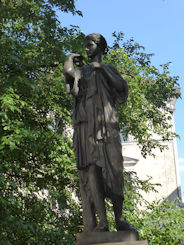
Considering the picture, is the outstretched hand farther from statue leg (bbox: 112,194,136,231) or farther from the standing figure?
statue leg (bbox: 112,194,136,231)

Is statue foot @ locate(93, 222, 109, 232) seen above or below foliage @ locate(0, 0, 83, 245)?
below

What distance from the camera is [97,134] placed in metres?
4.26

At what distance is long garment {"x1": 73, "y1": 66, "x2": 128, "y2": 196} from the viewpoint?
414 cm

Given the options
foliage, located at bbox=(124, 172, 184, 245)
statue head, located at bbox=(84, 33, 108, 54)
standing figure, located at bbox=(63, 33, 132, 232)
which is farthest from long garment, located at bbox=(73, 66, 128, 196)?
foliage, located at bbox=(124, 172, 184, 245)

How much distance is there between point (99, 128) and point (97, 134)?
8 cm

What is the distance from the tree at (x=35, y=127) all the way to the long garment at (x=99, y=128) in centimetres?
329

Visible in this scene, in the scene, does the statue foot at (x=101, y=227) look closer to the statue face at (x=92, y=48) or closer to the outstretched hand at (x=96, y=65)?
the outstretched hand at (x=96, y=65)

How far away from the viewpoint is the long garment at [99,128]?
4141 millimetres

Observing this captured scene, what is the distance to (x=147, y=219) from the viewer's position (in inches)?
456

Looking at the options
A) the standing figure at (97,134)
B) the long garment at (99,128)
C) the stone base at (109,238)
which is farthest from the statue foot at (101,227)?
the long garment at (99,128)

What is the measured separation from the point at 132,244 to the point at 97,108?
156 centimetres

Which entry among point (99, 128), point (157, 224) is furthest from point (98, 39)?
point (157, 224)

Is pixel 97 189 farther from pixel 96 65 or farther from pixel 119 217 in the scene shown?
pixel 96 65

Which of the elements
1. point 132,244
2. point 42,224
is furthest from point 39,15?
point 132,244
